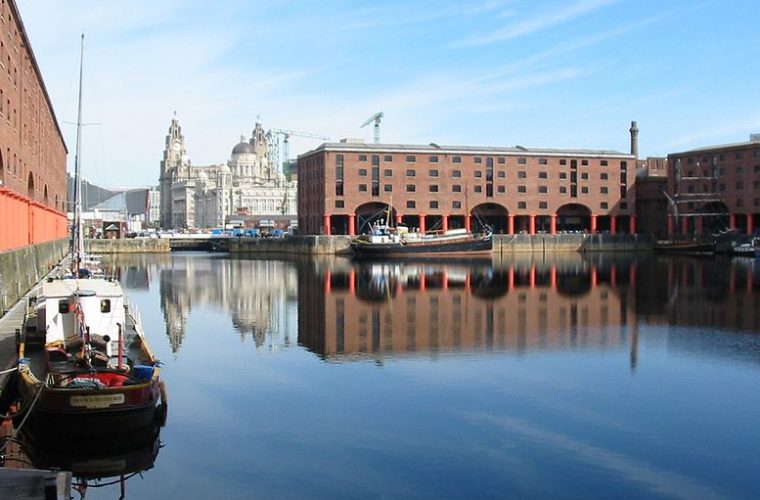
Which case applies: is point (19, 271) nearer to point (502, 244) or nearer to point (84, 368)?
point (84, 368)

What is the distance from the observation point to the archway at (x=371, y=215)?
11669 cm

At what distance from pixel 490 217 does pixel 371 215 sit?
720 inches

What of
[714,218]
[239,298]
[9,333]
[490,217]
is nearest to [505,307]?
[239,298]

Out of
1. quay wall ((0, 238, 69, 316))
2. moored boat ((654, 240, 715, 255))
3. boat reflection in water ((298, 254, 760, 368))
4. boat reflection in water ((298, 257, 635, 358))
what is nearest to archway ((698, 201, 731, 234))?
moored boat ((654, 240, 715, 255))

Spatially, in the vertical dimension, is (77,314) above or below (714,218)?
below

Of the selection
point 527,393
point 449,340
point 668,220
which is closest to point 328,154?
point 668,220

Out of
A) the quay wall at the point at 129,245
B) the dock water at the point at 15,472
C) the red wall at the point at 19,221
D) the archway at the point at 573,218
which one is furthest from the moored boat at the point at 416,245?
the dock water at the point at 15,472

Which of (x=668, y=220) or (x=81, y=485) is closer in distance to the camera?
(x=81, y=485)

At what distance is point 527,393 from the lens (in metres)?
23.3

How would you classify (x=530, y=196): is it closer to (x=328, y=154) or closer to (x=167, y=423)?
(x=328, y=154)

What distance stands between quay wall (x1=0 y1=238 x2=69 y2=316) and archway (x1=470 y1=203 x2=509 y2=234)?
2901 inches

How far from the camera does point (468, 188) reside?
118 metres

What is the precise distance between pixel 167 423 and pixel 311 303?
28684mm

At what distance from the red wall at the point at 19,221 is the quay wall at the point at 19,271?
64 centimetres
